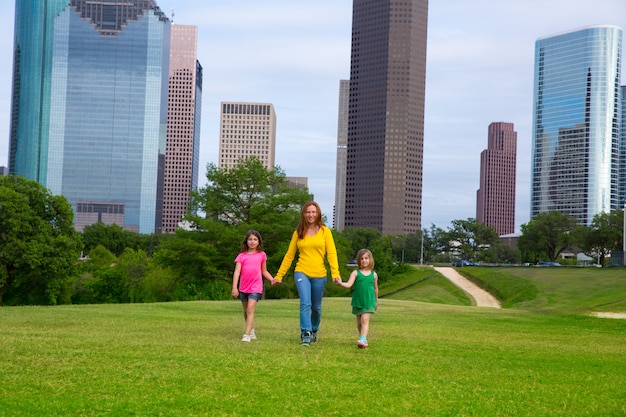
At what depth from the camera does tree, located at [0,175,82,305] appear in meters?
50.7

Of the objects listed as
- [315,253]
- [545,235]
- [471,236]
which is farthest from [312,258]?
[471,236]

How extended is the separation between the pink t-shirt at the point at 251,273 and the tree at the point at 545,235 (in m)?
110

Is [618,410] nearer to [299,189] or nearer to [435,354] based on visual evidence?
[435,354]

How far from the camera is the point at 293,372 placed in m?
9.05

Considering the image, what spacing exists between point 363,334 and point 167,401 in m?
5.15

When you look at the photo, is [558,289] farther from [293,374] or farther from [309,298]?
[293,374]

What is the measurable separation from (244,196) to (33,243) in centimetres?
1439

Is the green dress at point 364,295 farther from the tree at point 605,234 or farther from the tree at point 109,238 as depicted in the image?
the tree at point 109,238

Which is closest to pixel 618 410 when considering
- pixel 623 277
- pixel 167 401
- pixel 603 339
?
pixel 167 401

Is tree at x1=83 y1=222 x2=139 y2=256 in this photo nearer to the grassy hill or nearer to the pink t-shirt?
the grassy hill

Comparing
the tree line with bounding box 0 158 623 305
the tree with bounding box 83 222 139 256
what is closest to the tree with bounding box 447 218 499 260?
the tree with bounding box 83 222 139 256

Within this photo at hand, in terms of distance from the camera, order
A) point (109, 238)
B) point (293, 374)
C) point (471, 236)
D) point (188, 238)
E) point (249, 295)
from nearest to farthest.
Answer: point (293, 374)
point (249, 295)
point (188, 238)
point (471, 236)
point (109, 238)

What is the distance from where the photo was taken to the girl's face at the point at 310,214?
1244 centimetres

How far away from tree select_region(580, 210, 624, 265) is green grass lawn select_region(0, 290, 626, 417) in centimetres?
9721
